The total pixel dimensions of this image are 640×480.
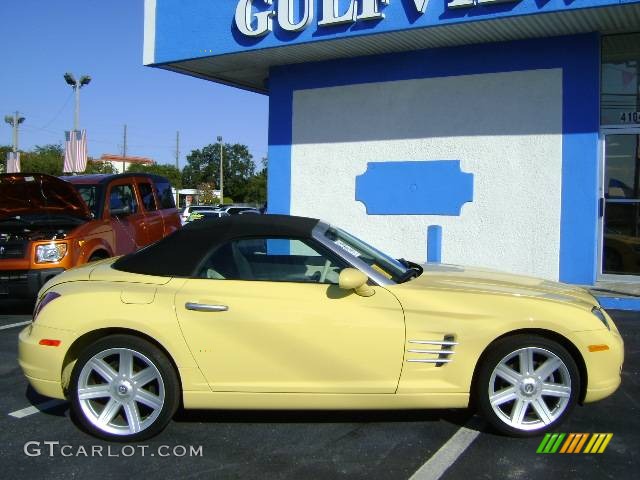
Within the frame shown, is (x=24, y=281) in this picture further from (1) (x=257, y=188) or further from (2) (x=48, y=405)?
(1) (x=257, y=188)

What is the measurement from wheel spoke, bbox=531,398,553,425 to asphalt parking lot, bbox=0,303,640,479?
138 millimetres

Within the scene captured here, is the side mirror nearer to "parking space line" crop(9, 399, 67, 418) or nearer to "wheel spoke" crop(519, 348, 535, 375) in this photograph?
"wheel spoke" crop(519, 348, 535, 375)

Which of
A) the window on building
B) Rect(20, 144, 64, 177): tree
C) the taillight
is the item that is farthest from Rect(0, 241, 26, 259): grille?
Rect(20, 144, 64, 177): tree

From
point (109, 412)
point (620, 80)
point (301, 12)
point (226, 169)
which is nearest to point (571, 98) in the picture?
point (620, 80)

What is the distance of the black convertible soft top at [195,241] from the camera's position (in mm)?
4043

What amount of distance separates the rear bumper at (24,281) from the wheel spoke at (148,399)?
3960mm

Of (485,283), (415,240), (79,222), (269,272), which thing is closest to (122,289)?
(269,272)

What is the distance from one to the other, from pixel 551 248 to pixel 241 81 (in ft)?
22.9

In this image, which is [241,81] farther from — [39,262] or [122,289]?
[122,289]

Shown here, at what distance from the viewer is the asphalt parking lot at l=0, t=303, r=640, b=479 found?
3432mm

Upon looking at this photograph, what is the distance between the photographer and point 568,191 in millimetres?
9188

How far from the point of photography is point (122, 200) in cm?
900

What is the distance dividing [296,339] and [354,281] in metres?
0.51

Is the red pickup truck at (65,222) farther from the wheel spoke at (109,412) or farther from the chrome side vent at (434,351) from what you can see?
the chrome side vent at (434,351)
